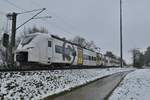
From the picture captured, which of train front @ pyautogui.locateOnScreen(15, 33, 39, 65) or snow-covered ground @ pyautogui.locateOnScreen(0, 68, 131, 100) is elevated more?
train front @ pyautogui.locateOnScreen(15, 33, 39, 65)

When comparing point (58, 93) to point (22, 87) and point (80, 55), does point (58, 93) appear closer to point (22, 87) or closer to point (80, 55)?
point (22, 87)

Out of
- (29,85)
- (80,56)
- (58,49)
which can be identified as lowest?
(29,85)

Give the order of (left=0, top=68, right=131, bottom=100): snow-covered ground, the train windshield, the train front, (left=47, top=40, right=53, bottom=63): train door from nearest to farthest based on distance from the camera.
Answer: (left=0, top=68, right=131, bottom=100): snow-covered ground
the train front
the train windshield
(left=47, top=40, right=53, bottom=63): train door

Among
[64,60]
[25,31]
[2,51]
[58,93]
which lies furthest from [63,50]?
[25,31]

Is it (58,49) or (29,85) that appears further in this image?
(58,49)

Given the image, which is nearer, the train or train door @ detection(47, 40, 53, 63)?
the train

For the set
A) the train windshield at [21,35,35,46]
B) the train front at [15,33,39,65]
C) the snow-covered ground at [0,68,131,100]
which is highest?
the train windshield at [21,35,35,46]

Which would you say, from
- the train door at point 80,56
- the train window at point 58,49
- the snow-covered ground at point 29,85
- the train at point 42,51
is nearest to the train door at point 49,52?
the train at point 42,51

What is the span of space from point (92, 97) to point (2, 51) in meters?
53.1

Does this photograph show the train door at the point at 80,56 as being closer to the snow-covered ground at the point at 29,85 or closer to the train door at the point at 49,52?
the train door at the point at 49,52

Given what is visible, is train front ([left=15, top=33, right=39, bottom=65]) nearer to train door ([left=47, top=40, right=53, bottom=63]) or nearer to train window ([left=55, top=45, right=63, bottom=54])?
train door ([left=47, top=40, right=53, bottom=63])

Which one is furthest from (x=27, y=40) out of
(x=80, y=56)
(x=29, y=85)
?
(x=80, y=56)

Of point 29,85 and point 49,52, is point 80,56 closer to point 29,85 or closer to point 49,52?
point 49,52

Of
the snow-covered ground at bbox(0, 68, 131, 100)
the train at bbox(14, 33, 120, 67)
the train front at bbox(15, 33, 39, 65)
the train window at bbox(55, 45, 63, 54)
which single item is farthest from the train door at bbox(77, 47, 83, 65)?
the snow-covered ground at bbox(0, 68, 131, 100)
